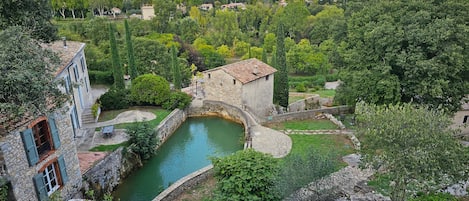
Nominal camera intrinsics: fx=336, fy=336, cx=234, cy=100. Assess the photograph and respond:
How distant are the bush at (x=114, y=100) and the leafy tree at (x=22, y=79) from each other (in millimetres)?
15081

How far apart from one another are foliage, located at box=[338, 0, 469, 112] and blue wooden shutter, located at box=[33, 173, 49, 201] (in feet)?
58.6

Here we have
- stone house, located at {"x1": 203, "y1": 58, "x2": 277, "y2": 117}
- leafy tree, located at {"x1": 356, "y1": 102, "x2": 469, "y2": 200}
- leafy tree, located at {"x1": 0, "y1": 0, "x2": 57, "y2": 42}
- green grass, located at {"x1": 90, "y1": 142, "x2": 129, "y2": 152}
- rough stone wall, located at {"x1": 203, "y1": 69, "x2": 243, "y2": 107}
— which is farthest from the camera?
rough stone wall, located at {"x1": 203, "y1": 69, "x2": 243, "y2": 107}

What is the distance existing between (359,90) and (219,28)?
43.3 m

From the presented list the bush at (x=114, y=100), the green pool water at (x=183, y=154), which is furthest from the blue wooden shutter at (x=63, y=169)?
the bush at (x=114, y=100)

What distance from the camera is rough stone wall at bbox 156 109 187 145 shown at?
2467 centimetres

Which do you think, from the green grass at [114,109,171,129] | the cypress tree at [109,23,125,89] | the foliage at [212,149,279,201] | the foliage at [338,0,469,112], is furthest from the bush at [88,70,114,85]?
the foliage at [212,149,279,201]

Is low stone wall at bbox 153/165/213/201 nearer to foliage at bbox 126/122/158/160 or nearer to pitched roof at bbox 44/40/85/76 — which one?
foliage at bbox 126/122/158/160

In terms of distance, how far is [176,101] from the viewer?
2878 cm

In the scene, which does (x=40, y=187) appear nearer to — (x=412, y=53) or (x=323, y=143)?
(x=323, y=143)

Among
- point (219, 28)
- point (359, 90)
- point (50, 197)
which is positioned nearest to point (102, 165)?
point (50, 197)

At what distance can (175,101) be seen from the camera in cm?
2872

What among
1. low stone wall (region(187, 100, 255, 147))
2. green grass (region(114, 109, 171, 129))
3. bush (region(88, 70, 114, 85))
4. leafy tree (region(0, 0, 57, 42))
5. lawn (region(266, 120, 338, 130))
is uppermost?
leafy tree (region(0, 0, 57, 42))

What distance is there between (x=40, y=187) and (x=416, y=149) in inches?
558

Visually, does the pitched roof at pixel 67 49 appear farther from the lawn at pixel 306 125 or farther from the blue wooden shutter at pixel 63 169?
the lawn at pixel 306 125
